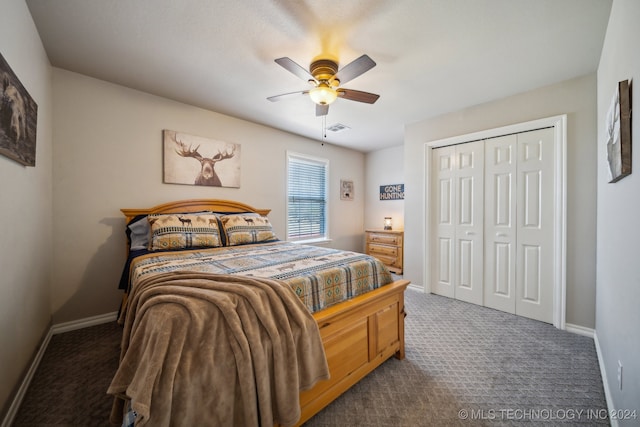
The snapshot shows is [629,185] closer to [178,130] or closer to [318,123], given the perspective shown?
[318,123]

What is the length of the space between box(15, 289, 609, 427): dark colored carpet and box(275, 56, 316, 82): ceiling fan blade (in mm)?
2265

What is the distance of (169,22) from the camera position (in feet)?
5.83

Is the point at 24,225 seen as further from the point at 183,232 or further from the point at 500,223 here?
the point at 500,223

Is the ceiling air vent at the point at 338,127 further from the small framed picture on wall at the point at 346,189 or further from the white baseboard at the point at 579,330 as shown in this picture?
the white baseboard at the point at 579,330

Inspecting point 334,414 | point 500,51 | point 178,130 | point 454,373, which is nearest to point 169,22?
point 178,130

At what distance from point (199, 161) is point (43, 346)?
7.25ft

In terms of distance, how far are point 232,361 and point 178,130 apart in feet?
9.53

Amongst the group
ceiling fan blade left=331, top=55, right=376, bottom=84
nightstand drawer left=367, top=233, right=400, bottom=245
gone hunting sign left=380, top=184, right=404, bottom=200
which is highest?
ceiling fan blade left=331, top=55, right=376, bottom=84

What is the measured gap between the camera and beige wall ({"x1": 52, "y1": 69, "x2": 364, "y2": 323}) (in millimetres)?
2439

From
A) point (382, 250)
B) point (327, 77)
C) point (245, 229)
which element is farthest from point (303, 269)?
point (382, 250)

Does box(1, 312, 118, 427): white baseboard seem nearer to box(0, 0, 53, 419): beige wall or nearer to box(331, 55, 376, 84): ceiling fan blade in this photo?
box(0, 0, 53, 419): beige wall

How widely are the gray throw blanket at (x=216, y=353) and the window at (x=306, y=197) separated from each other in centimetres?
299

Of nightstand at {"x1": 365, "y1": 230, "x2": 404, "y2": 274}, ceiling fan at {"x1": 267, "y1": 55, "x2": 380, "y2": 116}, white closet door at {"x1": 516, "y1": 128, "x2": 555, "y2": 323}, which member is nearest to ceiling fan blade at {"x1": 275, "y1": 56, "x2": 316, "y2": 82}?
ceiling fan at {"x1": 267, "y1": 55, "x2": 380, "y2": 116}

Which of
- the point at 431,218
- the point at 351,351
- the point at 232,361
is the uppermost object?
the point at 431,218
